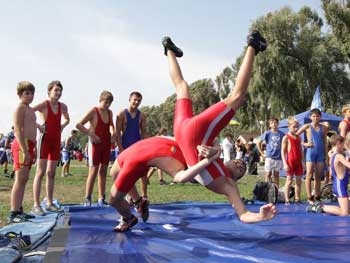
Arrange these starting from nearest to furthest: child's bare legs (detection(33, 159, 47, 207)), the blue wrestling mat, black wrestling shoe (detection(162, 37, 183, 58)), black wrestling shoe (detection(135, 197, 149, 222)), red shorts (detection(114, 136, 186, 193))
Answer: the blue wrestling mat
red shorts (detection(114, 136, 186, 193))
black wrestling shoe (detection(162, 37, 183, 58))
black wrestling shoe (detection(135, 197, 149, 222))
child's bare legs (detection(33, 159, 47, 207))

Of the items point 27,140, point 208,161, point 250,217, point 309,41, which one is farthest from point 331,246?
point 309,41

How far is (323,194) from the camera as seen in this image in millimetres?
8359

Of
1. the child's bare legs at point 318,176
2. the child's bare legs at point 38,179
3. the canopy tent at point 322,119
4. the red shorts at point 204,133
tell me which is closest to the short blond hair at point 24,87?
the child's bare legs at point 38,179

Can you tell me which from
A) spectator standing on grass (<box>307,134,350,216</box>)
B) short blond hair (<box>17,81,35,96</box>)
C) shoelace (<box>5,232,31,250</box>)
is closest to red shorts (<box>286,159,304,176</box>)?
spectator standing on grass (<box>307,134,350,216</box>)

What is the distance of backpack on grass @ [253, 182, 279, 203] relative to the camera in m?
7.48

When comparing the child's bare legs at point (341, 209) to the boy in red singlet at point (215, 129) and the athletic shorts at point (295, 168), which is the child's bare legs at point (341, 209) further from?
the boy in red singlet at point (215, 129)

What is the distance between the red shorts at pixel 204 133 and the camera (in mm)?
4008

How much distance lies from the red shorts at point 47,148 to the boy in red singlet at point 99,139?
1.70 ft

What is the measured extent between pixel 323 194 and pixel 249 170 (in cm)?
924

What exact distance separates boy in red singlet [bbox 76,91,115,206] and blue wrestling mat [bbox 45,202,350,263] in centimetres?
71

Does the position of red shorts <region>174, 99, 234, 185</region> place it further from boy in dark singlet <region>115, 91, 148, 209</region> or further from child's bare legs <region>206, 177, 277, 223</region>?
boy in dark singlet <region>115, 91, 148, 209</region>

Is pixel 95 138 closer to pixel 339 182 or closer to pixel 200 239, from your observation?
pixel 200 239

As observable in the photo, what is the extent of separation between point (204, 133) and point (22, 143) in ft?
7.51

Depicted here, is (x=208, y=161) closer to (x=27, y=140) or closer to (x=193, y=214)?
(x=193, y=214)
